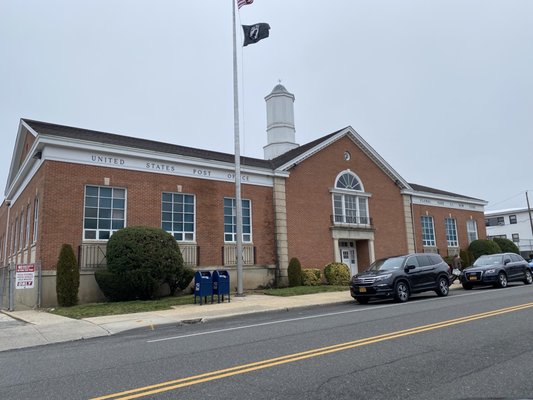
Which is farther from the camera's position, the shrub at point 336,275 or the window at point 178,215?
the shrub at point 336,275

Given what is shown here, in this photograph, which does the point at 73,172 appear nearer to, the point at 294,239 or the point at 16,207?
the point at 16,207

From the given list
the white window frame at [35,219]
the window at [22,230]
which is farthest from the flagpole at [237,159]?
the window at [22,230]

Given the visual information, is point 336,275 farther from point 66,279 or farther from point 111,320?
point 111,320

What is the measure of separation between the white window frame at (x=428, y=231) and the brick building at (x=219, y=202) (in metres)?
0.09

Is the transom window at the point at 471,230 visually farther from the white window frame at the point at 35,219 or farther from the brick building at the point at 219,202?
the white window frame at the point at 35,219

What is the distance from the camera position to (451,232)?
3372 cm

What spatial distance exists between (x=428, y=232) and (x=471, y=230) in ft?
20.6

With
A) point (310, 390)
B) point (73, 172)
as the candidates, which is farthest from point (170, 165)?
point (310, 390)

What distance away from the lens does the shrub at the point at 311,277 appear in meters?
22.7

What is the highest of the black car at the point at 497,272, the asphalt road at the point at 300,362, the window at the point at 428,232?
the window at the point at 428,232

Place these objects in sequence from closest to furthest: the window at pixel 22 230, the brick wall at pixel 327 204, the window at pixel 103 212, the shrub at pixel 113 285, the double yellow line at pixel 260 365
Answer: the double yellow line at pixel 260 365, the shrub at pixel 113 285, the window at pixel 103 212, the window at pixel 22 230, the brick wall at pixel 327 204

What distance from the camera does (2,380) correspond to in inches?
239

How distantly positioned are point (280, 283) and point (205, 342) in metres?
14.3

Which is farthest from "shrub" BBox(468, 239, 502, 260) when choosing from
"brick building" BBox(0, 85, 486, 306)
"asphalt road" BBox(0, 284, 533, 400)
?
"asphalt road" BBox(0, 284, 533, 400)
